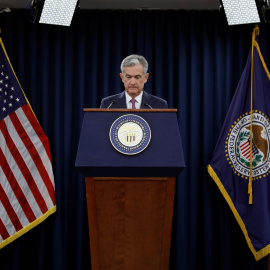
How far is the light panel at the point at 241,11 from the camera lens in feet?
9.82

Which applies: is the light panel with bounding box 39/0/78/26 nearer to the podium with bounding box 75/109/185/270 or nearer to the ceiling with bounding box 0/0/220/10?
the ceiling with bounding box 0/0/220/10

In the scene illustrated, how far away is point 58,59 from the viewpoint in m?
4.05

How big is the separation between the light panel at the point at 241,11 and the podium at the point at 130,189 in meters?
1.40

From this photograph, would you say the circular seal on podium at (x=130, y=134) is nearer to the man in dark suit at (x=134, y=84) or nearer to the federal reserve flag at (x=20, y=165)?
the man in dark suit at (x=134, y=84)

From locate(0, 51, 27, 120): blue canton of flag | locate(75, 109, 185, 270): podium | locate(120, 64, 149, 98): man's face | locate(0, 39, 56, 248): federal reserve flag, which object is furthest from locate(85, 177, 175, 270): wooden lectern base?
locate(0, 51, 27, 120): blue canton of flag

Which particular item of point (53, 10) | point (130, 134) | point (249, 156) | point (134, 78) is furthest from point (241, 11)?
point (130, 134)

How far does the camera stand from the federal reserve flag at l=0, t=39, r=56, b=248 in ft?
12.2

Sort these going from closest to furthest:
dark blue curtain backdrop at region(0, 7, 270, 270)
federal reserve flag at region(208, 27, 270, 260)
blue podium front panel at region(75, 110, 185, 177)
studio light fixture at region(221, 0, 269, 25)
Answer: blue podium front panel at region(75, 110, 185, 177)
studio light fixture at region(221, 0, 269, 25)
federal reserve flag at region(208, 27, 270, 260)
dark blue curtain backdrop at region(0, 7, 270, 270)

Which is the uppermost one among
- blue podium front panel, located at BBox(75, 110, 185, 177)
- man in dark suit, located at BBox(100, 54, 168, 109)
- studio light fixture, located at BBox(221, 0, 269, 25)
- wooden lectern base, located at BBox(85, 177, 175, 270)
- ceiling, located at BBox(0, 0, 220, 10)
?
ceiling, located at BBox(0, 0, 220, 10)

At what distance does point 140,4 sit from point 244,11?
1315 mm

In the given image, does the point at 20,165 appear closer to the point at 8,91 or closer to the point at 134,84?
the point at 8,91

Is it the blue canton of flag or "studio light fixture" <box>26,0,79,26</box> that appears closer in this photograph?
"studio light fixture" <box>26,0,79,26</box>

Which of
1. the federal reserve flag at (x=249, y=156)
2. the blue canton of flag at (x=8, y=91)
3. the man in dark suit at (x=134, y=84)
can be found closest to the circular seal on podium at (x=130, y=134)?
the man in dark suit at (x=134, y=84)

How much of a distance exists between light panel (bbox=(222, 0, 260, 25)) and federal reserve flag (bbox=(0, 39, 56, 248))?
198 cm
